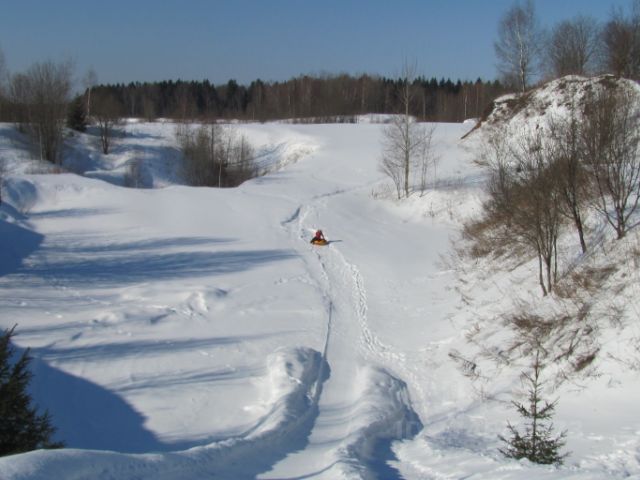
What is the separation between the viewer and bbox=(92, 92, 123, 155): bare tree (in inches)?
1740

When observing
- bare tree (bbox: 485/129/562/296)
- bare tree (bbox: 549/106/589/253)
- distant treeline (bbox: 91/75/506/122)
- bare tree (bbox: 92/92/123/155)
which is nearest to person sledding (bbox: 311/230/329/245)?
bare tree (bbox: 485/129/562/296)

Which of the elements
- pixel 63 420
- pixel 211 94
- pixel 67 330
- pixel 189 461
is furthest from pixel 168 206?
pixel 211 94

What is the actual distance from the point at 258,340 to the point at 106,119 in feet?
119

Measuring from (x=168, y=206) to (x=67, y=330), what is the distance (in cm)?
1194

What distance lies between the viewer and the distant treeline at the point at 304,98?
62656mm

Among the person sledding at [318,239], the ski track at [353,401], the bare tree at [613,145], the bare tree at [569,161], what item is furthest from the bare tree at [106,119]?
the bare tree at [613,145]

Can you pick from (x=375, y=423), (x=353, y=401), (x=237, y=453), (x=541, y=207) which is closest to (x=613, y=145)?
(x=541, y=207)

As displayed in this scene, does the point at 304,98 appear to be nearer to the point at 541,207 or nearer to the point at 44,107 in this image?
the point at 44,107

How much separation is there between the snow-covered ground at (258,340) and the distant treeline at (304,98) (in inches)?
1438

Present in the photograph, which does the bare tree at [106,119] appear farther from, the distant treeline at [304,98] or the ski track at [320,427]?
the ski track at [320,427]

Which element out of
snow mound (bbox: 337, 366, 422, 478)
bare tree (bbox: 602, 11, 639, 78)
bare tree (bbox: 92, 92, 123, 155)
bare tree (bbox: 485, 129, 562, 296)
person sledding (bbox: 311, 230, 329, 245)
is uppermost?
bare tree (bbox: 602, 11, 639, 78)

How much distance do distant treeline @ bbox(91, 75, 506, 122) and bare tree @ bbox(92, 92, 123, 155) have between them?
461 inches

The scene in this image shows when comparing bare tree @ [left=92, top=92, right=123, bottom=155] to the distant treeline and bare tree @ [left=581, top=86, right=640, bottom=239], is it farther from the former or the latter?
bare tree @ [left=581, top=86, right=640, bottom=239]

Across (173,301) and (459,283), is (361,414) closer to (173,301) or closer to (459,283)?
(173,301)
